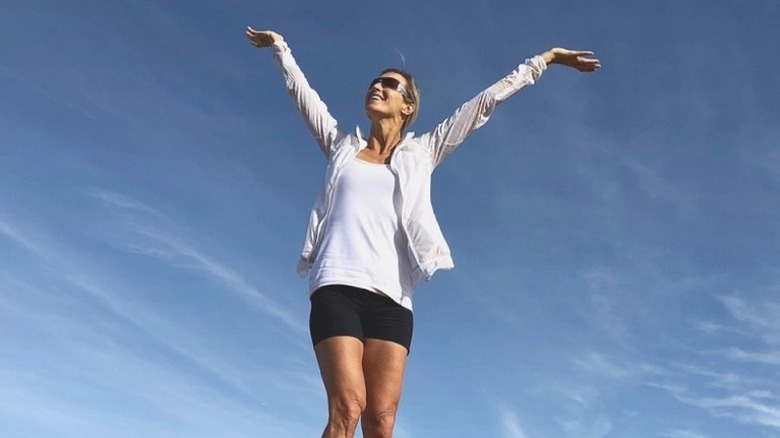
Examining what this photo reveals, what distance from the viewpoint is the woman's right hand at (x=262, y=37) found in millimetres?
7305

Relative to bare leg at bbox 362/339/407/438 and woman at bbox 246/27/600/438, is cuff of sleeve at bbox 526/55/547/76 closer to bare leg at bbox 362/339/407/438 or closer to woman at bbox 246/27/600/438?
woman at bbox 246/27/600/438

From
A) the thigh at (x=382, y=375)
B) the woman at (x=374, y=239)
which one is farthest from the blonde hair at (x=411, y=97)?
the thigh at (x=382, y=375)

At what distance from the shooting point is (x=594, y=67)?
6.95 meters

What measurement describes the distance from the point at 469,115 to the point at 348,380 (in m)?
2.43

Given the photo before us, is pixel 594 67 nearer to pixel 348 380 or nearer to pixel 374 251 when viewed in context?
pixel 374 251

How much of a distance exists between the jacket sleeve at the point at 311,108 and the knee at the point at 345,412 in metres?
2.25

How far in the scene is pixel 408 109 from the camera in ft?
22.0

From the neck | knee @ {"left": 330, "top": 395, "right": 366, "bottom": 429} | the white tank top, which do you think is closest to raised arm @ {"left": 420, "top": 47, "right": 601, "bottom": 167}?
the neck

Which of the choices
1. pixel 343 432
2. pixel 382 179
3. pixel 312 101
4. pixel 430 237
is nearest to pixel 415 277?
pixel 430 237

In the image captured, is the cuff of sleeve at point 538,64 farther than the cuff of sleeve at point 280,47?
No

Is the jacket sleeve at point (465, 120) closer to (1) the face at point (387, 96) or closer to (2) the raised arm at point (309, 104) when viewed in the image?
(1) the face at point (387, 96)

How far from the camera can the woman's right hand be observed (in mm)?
7305

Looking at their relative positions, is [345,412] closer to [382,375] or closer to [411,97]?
[382,375]

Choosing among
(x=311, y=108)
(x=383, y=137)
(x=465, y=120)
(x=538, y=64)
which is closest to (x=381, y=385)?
(x=383, y=137)
